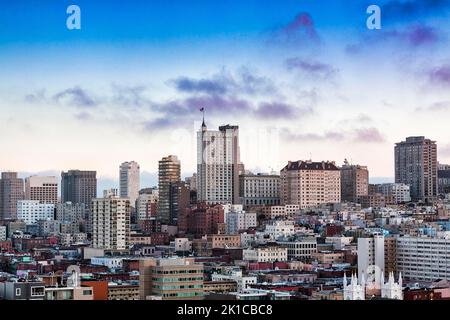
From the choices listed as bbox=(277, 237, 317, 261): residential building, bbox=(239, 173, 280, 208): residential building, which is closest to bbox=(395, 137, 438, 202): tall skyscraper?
bbox=(277, 237, 317, 261): residential building

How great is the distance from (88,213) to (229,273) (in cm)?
746

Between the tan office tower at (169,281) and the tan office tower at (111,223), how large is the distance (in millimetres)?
8263

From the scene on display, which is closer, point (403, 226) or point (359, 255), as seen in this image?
point (359, 255)

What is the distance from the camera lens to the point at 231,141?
1487cm

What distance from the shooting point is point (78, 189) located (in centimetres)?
1892

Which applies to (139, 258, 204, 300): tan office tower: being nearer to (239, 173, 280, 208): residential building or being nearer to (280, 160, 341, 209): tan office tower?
(239, 173, 280, 208): residential building

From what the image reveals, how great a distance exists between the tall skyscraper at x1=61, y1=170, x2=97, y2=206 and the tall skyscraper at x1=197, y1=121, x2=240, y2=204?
1858 millimetres

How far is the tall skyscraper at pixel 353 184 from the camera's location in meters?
19.3

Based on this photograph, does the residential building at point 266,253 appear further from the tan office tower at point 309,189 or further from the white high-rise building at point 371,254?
the tan office tower at point 309,189
